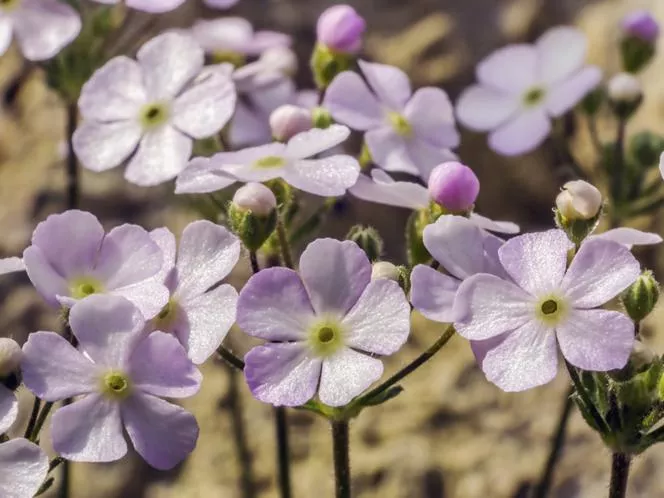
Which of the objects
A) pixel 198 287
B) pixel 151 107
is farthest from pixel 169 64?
pixel 198 287

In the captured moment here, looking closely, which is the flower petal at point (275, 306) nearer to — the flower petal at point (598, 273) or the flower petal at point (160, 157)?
the flower petal at point (598, 273)

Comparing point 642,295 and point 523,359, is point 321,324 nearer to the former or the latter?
point 523,359

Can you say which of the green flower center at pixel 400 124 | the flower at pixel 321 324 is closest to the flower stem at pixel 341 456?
A: the flower at pixel 321 324

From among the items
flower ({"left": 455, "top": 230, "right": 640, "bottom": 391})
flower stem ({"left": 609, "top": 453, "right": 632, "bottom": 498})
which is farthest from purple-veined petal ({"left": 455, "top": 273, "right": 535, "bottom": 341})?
flower stem ({"left": 609, "top": 453, "right": 632, "bottom": 498})

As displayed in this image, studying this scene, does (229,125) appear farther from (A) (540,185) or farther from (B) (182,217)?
(A) (540,185)

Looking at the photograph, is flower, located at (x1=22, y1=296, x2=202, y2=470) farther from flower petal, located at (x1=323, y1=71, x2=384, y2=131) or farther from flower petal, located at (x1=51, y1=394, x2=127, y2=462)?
flower petal, located at (x1=323, y1=71, x2=384, y2=131)

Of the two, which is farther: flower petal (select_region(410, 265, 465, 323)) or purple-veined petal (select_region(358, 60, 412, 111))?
purple-veined petal (select_region(358, 60, 412, 111))
